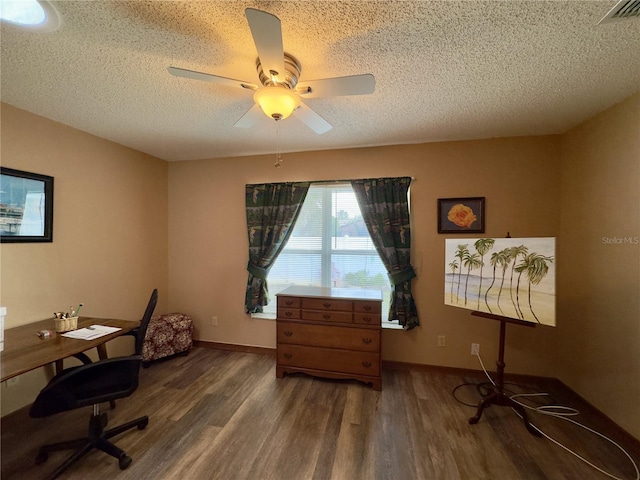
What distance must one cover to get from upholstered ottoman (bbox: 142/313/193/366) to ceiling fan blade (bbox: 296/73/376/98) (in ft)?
9.43

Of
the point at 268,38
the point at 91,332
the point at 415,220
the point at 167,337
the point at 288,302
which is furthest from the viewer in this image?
the point at 167,337

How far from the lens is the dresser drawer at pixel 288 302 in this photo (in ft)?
8.15

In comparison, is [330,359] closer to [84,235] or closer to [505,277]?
[505,277]

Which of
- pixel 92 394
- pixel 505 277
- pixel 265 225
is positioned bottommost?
pixel 92 394

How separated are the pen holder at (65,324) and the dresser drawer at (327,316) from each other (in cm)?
183

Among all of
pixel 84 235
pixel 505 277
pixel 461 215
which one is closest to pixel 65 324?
pixel 84 235

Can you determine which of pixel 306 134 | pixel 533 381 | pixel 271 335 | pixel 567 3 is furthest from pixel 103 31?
pixel 533 381

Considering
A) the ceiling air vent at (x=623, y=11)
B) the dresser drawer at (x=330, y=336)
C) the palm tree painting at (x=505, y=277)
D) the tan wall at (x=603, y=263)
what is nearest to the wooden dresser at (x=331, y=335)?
the dresser drawer at (x=330, y=336)

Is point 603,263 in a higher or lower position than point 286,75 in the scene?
lower

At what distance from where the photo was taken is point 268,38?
990 millimetres

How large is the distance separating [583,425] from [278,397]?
245 centimetres

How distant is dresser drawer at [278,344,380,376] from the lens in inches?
91.5

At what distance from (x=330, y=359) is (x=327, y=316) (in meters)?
0.43

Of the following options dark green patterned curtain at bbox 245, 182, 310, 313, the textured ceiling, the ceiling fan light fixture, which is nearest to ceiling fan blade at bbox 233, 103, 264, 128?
the textured ceiling
